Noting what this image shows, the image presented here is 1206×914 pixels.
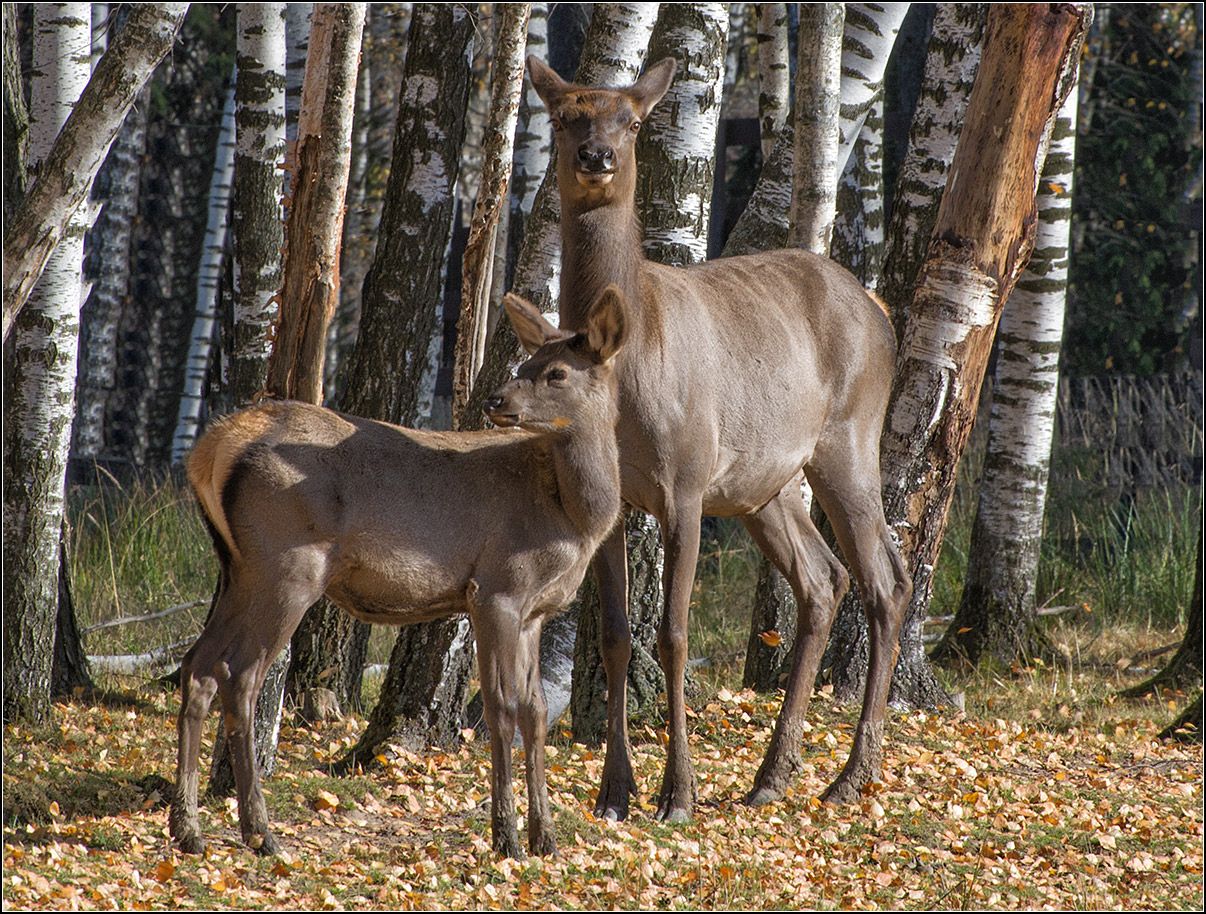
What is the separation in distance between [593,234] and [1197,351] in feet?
41.4

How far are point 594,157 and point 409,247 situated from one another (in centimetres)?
203

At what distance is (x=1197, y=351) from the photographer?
16469 millimetres

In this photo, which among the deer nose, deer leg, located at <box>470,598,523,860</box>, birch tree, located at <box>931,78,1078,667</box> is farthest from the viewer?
birch tree, located at <box>931,78,1078,667</box>

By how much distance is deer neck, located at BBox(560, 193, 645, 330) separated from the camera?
576 centimetres

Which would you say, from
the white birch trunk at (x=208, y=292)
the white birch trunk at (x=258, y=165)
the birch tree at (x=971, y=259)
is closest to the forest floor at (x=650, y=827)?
the birch tree at (x=971, y=259)

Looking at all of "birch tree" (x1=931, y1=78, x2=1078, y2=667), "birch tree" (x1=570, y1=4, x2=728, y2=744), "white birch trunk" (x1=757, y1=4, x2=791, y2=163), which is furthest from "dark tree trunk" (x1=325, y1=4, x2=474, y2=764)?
"birch tree" (x1=931, y1=78, x2=1078, y2=667)

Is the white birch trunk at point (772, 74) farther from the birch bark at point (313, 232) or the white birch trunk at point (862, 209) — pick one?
the birch bark at point (313, 232)

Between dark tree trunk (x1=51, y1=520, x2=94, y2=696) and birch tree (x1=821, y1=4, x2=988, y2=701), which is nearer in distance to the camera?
dark tree trunk (x1=51, y1=520, x2=94, y2=696)

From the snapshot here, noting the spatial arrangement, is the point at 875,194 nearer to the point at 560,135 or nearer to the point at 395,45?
the point at 560,135

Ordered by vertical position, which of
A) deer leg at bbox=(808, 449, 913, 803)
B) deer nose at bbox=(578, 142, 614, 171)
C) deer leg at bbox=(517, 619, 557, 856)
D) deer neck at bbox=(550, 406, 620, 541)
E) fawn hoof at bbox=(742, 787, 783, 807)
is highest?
deer nose at bbox=(578, 142, 614, 171)

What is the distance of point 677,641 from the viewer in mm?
5836

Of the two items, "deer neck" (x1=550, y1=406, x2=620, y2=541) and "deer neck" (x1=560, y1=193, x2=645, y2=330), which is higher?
"deer neck" (x1=560, y1=193, x2=645, y2=330)

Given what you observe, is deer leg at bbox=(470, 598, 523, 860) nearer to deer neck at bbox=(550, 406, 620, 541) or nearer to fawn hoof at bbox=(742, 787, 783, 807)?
deer neck at bbox=(550, 406, 620, 541)

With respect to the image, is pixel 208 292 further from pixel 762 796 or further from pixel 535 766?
pixel 535 766
